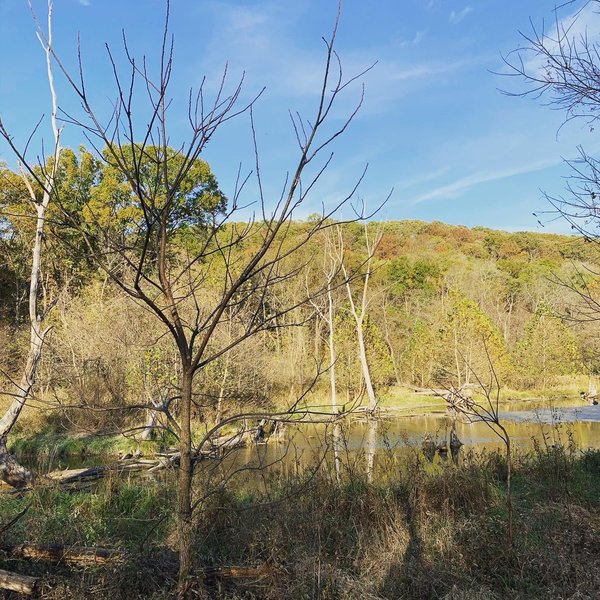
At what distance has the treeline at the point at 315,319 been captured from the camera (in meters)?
12.4

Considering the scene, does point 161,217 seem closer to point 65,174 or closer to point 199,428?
point 199,428

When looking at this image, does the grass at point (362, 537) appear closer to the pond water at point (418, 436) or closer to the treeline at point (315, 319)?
the treeline at point (315, 319)

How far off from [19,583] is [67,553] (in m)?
0.40

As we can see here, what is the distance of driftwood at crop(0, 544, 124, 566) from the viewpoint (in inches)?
134

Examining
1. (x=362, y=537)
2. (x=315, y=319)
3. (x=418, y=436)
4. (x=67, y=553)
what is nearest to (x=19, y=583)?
(x=67, y=553)

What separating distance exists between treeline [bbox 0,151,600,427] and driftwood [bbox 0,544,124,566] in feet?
4.29

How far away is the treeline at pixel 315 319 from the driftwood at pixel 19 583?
63.2 inches

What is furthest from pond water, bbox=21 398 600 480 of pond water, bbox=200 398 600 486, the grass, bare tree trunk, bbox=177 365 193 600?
bare tree trunk, bbox=177 365 193 600

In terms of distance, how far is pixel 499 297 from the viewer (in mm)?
36594

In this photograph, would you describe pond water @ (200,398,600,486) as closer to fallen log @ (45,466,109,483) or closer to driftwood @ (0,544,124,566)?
fallen log @ (45,466,109,483)

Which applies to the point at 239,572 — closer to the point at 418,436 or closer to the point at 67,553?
the point at 67,553

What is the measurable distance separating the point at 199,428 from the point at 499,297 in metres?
27.4

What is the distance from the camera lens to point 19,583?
3092 mm

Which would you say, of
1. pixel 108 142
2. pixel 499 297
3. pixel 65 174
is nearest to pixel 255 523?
pixel 108 142
